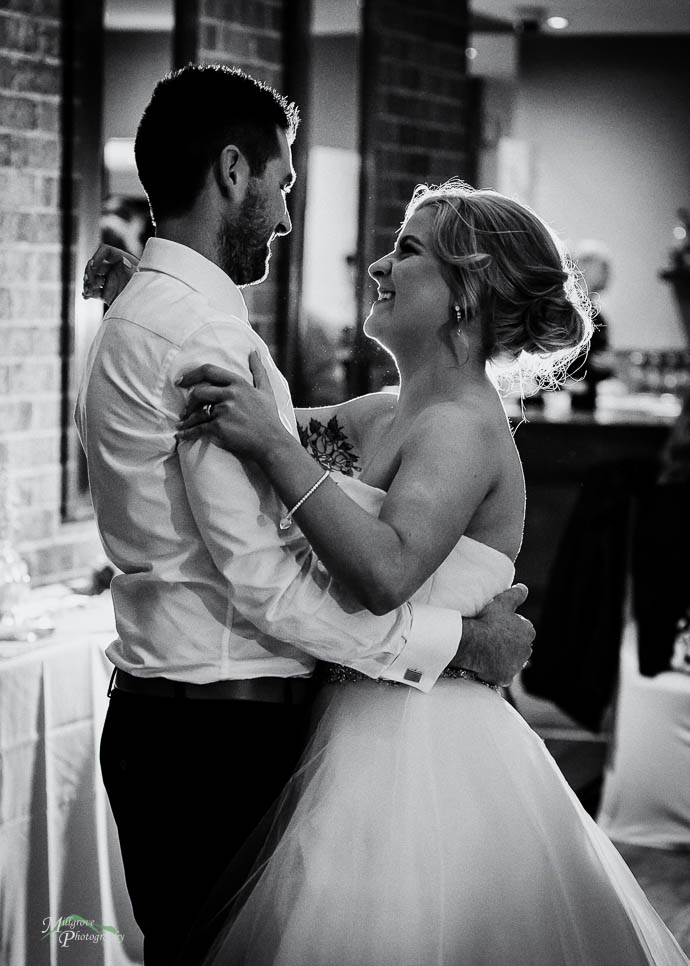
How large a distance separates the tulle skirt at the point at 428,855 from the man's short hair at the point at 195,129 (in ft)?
2.30

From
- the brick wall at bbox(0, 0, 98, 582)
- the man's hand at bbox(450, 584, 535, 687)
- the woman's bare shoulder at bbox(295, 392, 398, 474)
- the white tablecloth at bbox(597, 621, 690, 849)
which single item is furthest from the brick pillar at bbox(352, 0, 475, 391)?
the man's hand at bbox(450, 584, 535, 687)

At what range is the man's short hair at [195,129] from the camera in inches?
61.8

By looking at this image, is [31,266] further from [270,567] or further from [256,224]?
[270,567]

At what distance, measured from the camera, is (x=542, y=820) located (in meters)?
1.61

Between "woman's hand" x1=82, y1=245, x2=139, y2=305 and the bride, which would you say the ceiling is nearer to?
"woman's hand" x1=82, y1=245, x2=139, y2=305

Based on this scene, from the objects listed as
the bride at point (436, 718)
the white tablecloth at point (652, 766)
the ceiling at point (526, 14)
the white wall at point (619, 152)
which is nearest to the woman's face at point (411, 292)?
the bride at point (436, 718)

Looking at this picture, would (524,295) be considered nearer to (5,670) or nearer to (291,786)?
(291,786)

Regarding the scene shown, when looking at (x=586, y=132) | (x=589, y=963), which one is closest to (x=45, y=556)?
(x=589, y=963)

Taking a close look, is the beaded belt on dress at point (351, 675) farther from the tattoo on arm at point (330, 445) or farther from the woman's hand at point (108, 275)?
the woman's hand at point (108, 275)

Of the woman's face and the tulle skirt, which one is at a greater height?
the woman's face

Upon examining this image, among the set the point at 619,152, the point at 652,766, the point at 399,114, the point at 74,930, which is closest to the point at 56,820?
the point at 74,930

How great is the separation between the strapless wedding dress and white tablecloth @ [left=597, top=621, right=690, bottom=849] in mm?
1891

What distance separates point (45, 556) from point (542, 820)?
1.93 meters

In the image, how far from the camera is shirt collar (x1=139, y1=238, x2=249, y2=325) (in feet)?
5.11
